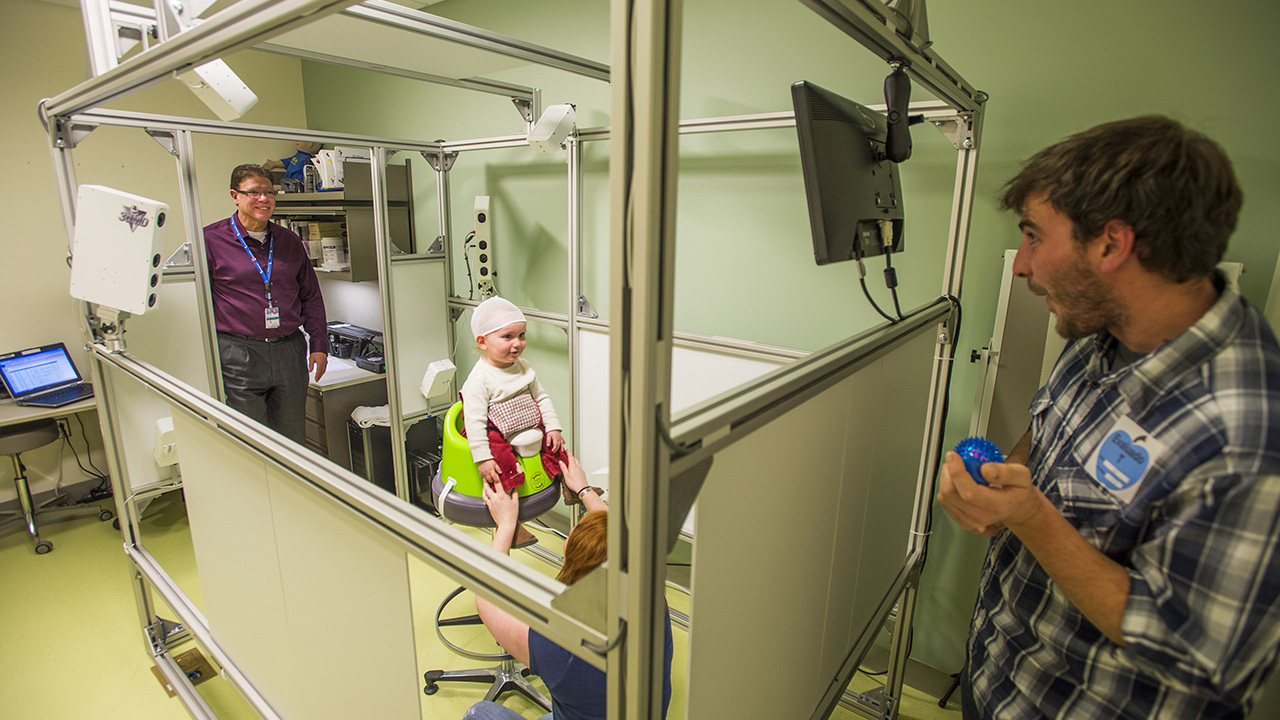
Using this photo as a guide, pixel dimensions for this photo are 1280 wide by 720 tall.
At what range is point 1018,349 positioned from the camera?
184 centimetres

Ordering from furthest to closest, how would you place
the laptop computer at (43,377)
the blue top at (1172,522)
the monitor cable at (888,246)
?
the laptop computer at (43,377) → the monitor cable at (888,246) → the blue top at (1172,522)

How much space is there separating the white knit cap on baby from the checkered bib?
0.87ft

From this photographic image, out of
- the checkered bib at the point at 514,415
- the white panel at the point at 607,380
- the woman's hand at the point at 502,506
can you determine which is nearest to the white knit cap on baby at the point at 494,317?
the checkered bib at the point at 514,415

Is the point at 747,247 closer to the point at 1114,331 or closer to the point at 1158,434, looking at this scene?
the point at 1114,331

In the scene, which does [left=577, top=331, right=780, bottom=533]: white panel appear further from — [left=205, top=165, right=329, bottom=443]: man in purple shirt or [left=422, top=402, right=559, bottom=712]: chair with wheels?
[left=205, top=165, right=329, bottom=443]: man in purple shirt

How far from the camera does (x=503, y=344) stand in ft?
7.02

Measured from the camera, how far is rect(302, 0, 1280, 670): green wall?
154 centimetres

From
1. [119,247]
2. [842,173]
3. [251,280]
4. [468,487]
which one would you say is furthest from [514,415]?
[251,280]

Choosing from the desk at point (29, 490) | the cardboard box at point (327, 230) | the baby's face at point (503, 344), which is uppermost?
the cardboard box at point (327, 230)

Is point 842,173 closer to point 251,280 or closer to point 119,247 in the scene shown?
point 119,247

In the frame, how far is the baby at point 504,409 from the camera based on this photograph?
2.00 m

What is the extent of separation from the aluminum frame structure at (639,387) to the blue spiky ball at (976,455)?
212mm

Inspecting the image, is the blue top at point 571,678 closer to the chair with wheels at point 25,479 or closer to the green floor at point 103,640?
the green floor at point 103,640

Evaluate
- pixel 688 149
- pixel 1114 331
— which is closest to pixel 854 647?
pixel 1114 331
